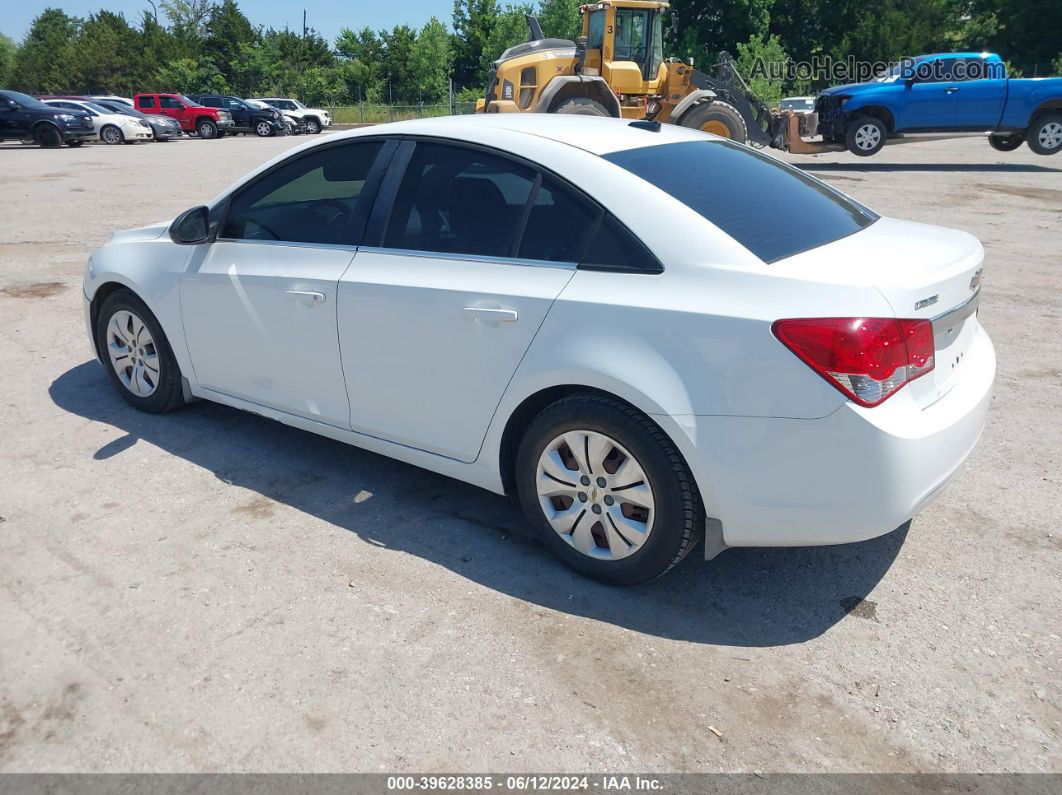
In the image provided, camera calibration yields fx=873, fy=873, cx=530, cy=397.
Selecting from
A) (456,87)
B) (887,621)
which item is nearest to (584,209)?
(887,621)

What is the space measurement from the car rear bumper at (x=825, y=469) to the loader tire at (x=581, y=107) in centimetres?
1479

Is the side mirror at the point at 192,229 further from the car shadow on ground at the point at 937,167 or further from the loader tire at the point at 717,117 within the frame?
the car shadow on ground at the point at 937,167

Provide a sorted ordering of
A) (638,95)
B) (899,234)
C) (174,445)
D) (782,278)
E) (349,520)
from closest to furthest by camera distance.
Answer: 1. (782,278)
2. (899,234)
3. (349,520)
4. (174,445)
5. (638,95)

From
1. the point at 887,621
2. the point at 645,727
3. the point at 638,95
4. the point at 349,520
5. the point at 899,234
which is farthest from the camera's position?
the point at 638,95

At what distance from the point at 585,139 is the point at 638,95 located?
52.2 ft

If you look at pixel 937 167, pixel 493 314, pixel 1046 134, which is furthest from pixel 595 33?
pixel 493 314

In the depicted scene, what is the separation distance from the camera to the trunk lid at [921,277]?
9.42 feet

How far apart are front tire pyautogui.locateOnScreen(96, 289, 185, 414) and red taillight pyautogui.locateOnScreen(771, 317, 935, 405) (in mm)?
3413

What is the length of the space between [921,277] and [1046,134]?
1888 centimetres

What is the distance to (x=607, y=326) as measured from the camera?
3.07 metres

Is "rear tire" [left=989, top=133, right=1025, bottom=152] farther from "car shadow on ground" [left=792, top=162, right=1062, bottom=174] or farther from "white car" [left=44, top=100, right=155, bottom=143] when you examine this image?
"white car" [left=44, top=100, right=155, bottom=143]

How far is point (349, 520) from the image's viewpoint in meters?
3.89

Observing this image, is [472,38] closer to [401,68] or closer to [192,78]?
[401,68]

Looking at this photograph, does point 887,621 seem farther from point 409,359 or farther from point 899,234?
point 409,359
